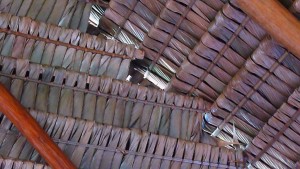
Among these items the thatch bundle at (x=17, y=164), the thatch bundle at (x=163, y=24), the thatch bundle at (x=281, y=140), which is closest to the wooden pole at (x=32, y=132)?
the thatch bundle at (x=17, y=164)

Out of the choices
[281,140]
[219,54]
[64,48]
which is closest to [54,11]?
[64,48]

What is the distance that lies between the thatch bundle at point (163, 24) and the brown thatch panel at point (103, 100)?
0.18 metres

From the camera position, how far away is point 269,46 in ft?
7.27

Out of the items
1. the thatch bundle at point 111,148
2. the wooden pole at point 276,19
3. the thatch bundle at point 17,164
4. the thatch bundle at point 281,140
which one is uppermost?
the wooden pole at point 276,19

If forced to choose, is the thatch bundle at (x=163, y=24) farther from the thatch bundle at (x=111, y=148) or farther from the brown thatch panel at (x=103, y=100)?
the thatch bundle at (x=111, y=148)

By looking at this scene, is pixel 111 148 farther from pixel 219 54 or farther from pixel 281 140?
pixel 281 140

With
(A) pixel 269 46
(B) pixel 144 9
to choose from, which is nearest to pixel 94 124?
(B) pixel 144 9

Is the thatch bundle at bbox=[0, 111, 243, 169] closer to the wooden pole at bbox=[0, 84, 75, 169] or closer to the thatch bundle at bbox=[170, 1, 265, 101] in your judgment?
the wooden pole at bbox=[0, 84, 75, 169]

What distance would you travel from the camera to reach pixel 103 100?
2412 millimetres

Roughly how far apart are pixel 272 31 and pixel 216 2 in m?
0.40

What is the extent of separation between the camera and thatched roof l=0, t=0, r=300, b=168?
2287mm

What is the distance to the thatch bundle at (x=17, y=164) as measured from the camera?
7.18 feet

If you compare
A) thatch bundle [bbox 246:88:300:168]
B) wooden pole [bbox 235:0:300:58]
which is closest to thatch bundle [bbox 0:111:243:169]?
thatch bundle [bbox 246:88:300:168]

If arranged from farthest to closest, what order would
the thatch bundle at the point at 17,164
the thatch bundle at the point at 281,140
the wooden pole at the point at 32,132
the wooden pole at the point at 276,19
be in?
the thatch bundle at the point at 281,140 < the thatch bundle at the point at 17,164 < the wooden pole at the point at 32,132 < the wooden pole at the point at 276,19
